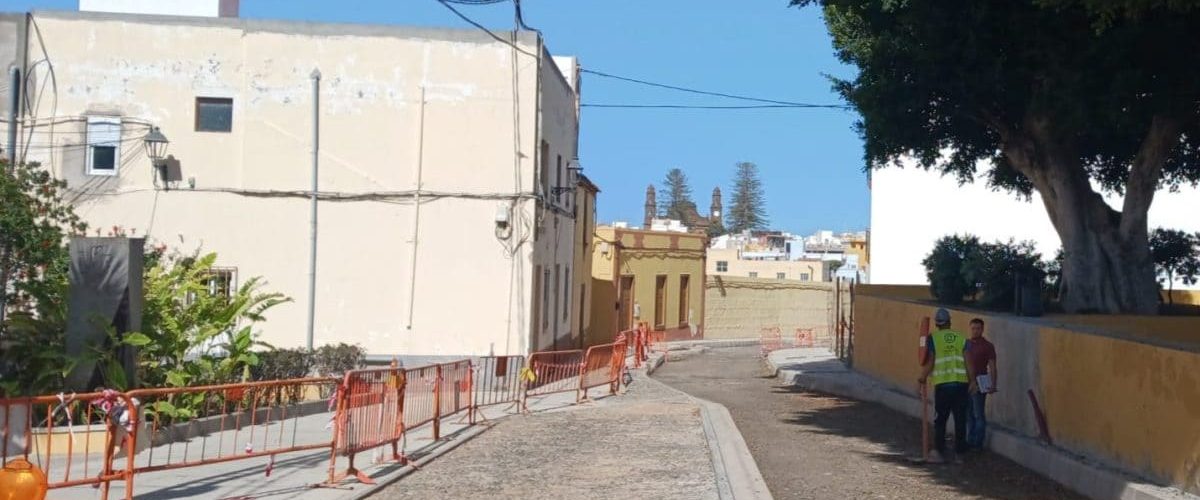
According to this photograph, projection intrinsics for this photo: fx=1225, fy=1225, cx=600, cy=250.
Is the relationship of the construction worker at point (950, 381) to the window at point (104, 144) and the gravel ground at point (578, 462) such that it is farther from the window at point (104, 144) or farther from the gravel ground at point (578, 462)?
the window at point (104, 144)

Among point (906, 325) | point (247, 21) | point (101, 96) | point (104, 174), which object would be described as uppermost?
point (247, 21)

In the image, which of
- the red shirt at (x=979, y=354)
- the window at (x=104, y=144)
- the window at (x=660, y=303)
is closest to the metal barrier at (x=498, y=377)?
the window at (x=104, y=144)

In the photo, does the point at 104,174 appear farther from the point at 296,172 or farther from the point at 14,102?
the point at 296,172

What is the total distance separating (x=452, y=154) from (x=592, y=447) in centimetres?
979

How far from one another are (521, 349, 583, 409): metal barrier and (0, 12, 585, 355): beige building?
871 mm

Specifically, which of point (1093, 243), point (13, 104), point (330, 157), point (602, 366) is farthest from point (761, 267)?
point (1093, 243)

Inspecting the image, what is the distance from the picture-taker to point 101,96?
830 inches

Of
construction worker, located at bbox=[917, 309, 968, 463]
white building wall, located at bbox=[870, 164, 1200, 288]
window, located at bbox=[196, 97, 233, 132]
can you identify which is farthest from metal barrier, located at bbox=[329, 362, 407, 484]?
white building wall, located at bbox=[870, 164, 1200, 288]

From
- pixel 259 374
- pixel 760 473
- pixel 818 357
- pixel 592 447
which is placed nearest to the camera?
pixel 760 473

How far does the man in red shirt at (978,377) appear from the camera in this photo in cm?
1276

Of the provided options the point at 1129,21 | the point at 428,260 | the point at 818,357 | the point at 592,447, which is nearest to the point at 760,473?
the point at 592,447

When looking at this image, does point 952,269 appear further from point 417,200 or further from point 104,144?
point 104,144

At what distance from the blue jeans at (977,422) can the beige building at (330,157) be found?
1029cm

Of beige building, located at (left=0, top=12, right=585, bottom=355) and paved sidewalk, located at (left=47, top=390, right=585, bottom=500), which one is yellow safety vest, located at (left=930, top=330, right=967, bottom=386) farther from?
beige building, located at (left=0, top=12, right=585, bottom=355)
